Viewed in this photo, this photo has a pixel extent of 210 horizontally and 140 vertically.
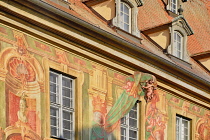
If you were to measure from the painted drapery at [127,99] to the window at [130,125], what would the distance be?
0.25 m

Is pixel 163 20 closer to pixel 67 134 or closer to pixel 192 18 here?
pixel 192 18

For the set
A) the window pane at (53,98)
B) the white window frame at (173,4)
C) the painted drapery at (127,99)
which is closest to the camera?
the window pane at (53,98)

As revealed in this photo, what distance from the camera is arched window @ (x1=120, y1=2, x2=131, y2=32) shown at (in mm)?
21828

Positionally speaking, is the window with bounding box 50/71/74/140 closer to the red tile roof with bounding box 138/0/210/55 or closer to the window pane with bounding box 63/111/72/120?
the window pane with bounding box 63/111/72/120

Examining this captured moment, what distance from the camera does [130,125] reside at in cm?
2114

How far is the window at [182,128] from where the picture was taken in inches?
912

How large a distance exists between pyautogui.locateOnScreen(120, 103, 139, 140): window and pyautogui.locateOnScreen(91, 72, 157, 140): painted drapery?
0.25 metres

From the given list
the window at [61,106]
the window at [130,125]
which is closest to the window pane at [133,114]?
the window at [130,125]

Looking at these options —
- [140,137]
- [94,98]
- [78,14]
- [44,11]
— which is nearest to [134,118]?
[140,137]

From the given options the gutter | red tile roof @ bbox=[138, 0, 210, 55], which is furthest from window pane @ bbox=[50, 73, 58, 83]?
red tile roof @ bbox=[138, 0, 210, 55]

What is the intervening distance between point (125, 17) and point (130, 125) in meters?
2.83

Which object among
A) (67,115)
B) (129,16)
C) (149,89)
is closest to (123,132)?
(149,89)

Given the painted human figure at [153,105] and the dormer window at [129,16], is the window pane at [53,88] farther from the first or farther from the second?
the painted human figure at [153,105]

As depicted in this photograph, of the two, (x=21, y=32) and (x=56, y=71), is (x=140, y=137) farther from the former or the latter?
(x=21, y=32)
